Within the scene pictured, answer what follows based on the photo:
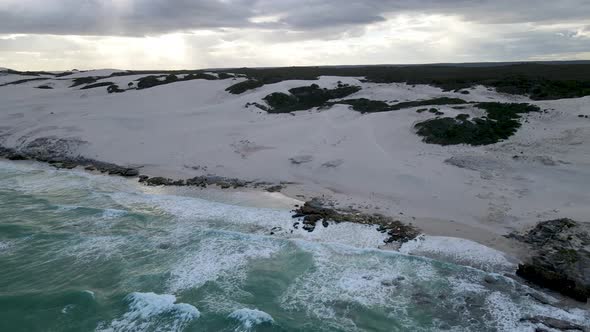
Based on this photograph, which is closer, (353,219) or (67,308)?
(67,308)

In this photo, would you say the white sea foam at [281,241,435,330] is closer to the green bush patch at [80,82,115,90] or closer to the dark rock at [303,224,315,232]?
the dark rock at [303,224,315,232]

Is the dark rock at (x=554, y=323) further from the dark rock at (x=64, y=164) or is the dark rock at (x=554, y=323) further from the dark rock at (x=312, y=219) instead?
the dark rock at (x=64, y=164)

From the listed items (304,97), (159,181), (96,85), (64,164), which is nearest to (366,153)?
(159,181)

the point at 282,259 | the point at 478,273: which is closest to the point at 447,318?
the point at 478,273

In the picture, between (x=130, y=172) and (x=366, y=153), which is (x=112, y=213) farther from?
(x=366, y=153)

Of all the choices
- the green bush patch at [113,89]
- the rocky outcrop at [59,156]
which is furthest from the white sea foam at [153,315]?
the green bush patch at [113,89]

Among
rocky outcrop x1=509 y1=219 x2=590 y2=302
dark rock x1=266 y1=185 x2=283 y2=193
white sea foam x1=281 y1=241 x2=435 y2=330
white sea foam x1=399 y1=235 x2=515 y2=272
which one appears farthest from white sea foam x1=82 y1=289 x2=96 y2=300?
rocky outcrop x1=509 y1=219 x2=590 y2=302
